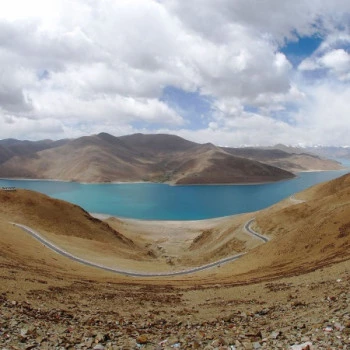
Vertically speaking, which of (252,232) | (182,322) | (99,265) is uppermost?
(182,322)

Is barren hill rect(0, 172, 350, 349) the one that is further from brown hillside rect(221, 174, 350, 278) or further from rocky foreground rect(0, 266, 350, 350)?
brown hillside rect(221, 174, 350, 278)

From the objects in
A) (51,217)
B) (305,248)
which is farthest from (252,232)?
(51,217)

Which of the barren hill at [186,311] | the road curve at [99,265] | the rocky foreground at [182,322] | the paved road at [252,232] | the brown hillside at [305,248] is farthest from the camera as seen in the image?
the paved road at [252,232]

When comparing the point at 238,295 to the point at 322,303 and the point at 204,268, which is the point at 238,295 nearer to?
the point at 322,303

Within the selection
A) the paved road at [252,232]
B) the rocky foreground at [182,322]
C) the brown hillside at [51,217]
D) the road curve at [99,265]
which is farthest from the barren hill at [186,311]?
the brown hillside at [51,217]

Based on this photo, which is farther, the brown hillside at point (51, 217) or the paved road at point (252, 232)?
the brown hillside at point (51, 217)

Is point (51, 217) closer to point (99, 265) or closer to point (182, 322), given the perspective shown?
point (99, 265)

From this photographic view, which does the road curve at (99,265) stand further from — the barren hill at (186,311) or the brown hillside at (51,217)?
the barren hill at (186,311)

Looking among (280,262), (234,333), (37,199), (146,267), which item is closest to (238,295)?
(234,333)
